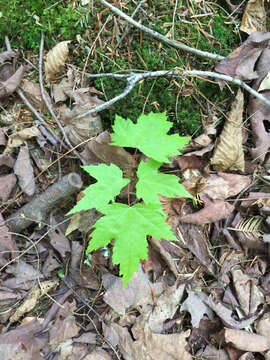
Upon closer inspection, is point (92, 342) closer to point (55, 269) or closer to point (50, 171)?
point (55, 269)

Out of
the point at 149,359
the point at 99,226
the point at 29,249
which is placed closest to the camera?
the point at 99,226

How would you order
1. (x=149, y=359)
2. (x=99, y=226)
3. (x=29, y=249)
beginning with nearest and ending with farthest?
(x=99, y=226)
(x=149, y=359)
(x=29, y=249)

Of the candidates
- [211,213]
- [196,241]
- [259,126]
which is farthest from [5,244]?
[259,126]

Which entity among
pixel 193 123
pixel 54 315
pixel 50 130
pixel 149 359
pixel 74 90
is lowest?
pixel 149 359

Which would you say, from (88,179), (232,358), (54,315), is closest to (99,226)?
(88,179)

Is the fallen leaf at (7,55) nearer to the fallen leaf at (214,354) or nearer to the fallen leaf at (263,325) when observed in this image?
the fallen leaf at (214,354)

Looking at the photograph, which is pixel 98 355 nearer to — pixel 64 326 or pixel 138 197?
pixel 64 326
